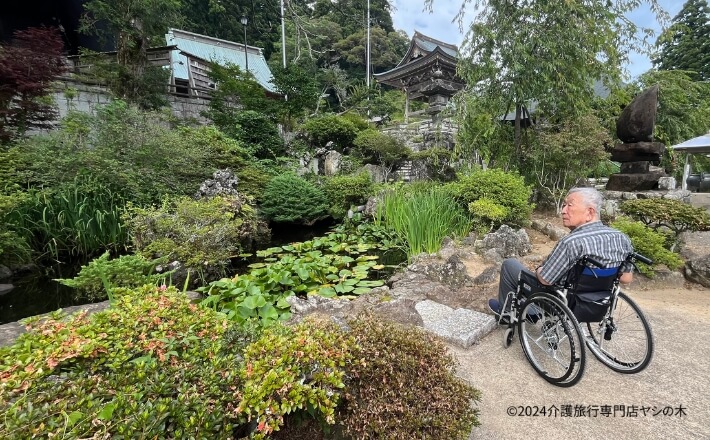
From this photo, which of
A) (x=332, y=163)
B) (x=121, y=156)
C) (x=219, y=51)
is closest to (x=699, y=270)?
(x=332, y=163)

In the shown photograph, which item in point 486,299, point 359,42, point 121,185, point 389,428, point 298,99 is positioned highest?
point 359,42

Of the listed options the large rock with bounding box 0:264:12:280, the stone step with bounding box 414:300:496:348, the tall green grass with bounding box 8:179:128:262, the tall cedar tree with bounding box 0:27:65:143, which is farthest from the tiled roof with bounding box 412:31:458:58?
the large rock with bounding box 0:264:12:280

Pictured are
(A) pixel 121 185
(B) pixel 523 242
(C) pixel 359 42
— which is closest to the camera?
(B) pixel 523 242

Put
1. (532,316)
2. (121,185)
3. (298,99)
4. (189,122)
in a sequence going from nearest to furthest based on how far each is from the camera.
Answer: (532,316), (121,185), (189,122), (298,99)

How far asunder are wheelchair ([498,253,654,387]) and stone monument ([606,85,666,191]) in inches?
238

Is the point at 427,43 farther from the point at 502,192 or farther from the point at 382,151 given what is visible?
the point at 502,192

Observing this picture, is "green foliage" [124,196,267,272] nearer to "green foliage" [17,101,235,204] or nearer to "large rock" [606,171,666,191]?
"green foliage" [17,101,235,204]

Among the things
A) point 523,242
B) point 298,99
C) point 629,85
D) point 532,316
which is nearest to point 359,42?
point 298,99

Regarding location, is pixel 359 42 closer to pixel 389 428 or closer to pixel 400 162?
pixel 400 162

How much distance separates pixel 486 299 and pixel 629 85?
1103cm

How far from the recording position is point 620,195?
6.48 m

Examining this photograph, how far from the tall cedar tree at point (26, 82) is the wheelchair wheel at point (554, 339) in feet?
24.7

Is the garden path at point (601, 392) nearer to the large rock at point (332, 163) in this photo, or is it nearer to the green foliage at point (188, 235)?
the green foliage at point (188, 235)

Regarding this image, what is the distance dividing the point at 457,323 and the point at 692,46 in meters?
26.3
